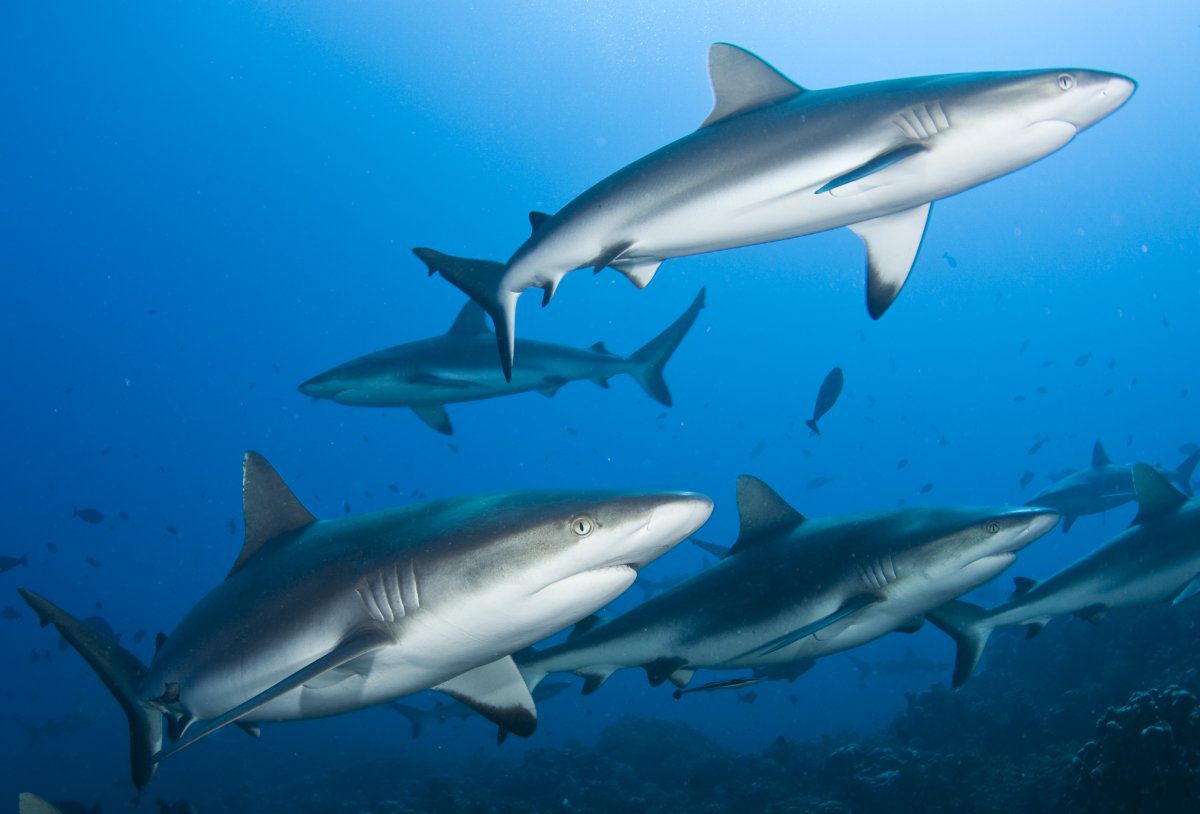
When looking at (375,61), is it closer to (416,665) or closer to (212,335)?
(212,335)

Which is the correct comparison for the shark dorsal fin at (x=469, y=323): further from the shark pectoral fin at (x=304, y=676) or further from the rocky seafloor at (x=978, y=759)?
the shark pectoral fin at (x=304, y=676)

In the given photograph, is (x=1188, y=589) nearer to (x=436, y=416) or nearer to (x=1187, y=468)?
(x=436, y=416)

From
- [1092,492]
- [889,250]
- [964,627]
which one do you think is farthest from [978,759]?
[889,250]

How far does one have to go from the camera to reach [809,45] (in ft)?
208

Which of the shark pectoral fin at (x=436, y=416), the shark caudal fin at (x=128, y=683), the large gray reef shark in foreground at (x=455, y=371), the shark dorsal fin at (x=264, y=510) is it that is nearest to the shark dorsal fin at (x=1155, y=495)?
the large gray reef shark in foreground at (x=455, y=371)

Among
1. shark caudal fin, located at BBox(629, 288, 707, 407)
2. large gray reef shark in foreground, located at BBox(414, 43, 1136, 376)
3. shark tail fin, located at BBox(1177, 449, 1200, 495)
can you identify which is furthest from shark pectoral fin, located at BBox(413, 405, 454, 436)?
shark tail fin, located at BBox(1177, 449, 1200, 495)

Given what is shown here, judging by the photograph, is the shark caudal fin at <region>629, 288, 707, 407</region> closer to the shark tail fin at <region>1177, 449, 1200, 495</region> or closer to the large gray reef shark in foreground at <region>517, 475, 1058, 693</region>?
the large gray reef shark in foreground at <region>517, 475, 1058, 693</region>

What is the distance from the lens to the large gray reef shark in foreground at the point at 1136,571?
6.15 metres

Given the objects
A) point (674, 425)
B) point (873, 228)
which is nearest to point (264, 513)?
point (873, 228)

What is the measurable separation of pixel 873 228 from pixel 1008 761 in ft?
30.7

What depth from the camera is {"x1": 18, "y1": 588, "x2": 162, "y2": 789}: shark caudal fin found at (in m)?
4.01

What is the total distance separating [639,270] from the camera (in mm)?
4297

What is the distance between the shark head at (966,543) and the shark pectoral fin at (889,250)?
1430mm

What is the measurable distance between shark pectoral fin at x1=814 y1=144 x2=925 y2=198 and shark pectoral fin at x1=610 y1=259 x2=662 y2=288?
3.74ft
